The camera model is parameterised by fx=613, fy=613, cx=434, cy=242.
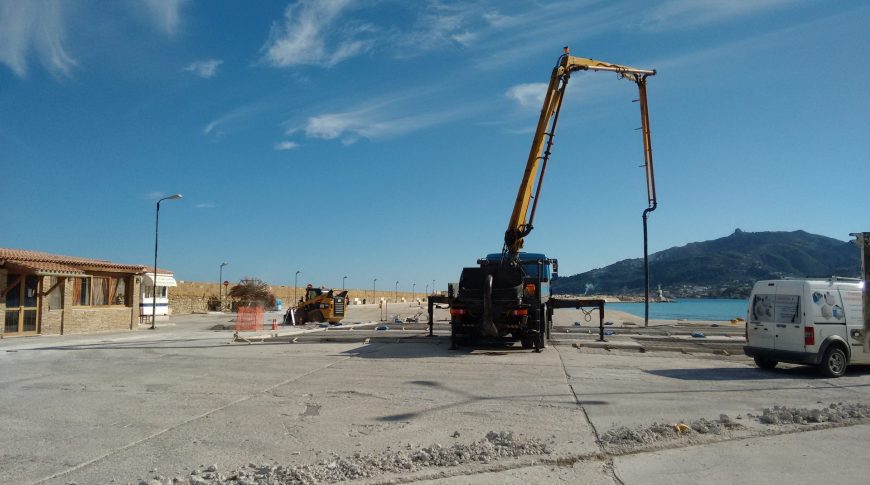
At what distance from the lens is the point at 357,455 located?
6.72 meters

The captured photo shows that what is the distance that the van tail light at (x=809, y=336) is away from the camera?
13227mm

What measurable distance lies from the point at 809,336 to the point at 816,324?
31 cm

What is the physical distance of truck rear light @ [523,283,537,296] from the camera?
722 inches

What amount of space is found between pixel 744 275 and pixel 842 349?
155m

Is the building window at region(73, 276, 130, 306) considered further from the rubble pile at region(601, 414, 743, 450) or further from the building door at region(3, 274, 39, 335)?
the rubble pile at region(601, 414, 743, 450)

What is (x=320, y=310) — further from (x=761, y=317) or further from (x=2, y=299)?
(x=761, y=317)

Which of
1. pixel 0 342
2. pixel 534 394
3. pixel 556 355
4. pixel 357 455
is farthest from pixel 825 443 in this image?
pixel 0 342

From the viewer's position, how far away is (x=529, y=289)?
1842 centimetres

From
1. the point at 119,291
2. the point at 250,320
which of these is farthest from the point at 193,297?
the point at 250,320

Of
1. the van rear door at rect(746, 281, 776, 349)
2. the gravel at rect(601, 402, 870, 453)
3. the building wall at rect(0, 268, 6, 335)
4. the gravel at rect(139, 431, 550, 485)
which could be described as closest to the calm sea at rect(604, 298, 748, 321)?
the van rear door at rect(746, 281, 776, 349)

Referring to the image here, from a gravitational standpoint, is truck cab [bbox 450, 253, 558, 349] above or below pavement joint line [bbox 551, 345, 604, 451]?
above

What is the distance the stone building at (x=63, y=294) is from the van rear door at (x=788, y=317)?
26.6 m

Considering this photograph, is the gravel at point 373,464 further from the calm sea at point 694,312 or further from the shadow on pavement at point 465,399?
the calm sea at point 694,312

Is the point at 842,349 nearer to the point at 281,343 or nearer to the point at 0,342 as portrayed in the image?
the point at 281,343
